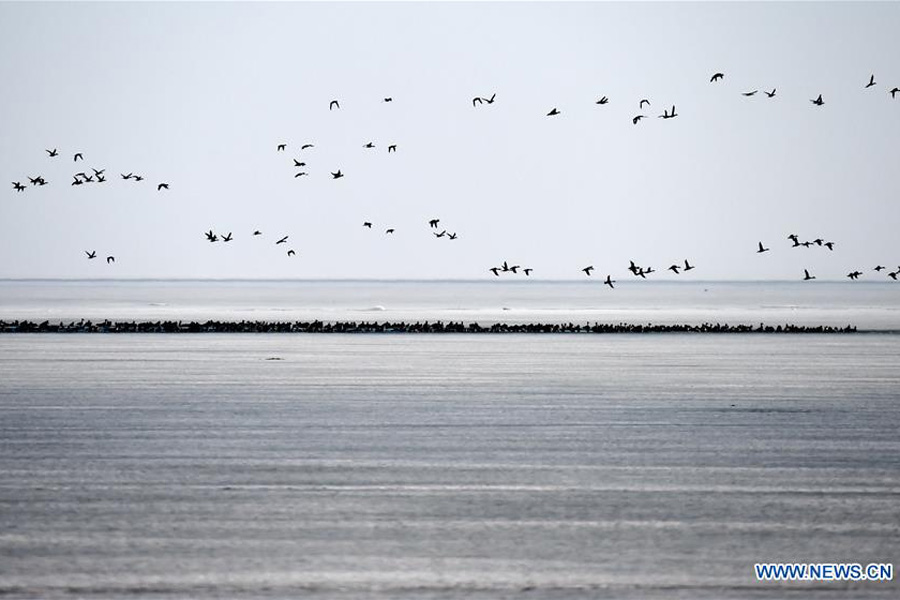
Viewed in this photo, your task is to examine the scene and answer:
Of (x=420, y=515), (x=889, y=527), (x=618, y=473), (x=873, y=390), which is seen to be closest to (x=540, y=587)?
(x=420, y=515)

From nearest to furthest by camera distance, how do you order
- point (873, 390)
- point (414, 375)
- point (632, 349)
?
point (873, 390), point (414, 375), point (632, 349)

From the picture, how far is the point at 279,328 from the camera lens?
3415 inches

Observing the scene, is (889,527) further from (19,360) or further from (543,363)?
(19,360)

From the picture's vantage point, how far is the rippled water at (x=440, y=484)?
50.2 ft

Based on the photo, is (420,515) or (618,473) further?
(618,473)

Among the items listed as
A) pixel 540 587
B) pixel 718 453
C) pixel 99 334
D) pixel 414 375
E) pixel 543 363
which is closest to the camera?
pixel 540 587

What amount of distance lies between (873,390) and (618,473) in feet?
62.9

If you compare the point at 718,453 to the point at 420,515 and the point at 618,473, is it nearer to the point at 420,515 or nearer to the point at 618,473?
the point at 618,473

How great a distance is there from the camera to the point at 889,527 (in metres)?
17.9

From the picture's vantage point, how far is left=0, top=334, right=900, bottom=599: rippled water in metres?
15.3

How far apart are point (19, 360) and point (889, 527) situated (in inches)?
1671

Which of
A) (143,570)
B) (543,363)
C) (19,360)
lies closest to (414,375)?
(543,363)

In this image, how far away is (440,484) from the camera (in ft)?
70.1

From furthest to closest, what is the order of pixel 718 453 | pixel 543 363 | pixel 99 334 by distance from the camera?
pixel 99 334 < pixel 543 363 < pixel 718 453
